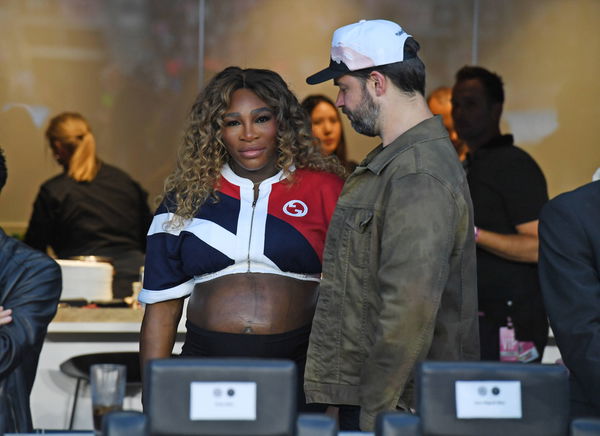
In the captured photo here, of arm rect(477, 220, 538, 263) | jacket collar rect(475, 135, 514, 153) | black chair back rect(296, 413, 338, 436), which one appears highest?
jacket collar rect(475, 135, 514, 153)

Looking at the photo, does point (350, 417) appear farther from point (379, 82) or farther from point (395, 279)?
point (379, 82)

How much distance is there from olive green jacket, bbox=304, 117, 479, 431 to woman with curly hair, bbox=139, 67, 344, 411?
1.00 feet

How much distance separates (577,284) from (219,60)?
4759mm

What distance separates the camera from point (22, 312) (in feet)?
7.71

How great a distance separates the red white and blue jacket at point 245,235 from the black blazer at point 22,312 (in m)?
0.24

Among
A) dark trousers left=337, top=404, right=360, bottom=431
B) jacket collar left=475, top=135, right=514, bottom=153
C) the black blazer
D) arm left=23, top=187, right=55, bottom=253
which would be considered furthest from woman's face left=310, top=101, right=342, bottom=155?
dark trousers left=337, top=404, right=360, bottom=431

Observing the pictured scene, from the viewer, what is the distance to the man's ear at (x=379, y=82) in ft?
6.53

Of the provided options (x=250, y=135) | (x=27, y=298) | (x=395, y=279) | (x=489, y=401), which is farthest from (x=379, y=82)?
(x=27, y=298)

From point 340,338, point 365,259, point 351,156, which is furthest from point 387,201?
point 351,156

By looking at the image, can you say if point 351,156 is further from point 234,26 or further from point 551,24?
point 551,24

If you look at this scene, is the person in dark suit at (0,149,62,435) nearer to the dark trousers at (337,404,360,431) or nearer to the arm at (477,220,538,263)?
the dark trousers at (337,404,360,431)

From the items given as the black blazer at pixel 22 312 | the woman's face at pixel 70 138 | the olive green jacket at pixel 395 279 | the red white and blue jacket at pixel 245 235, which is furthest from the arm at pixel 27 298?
the woman's face at pixel 70 138

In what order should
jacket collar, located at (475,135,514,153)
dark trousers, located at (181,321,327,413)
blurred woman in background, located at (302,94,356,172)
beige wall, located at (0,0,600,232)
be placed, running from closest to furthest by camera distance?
1. dark trousers, located at (181,321,327,413)
2. jacket collar, located at (475,135,514,153)
3. blurred woman in background, located at (302,94,356,172)
4. beige wall, located at (0,0,600,232)

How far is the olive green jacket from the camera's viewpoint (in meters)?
1.85
